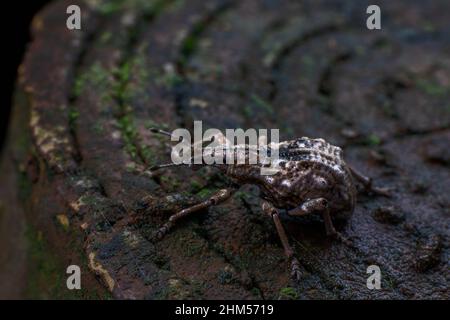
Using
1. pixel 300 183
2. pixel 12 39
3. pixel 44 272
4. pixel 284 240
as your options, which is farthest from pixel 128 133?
pixel 12 39

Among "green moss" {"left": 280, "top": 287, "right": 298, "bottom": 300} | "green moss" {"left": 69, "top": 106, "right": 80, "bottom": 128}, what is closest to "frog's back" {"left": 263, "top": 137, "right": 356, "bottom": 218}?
"green moss" {"left": 280, "top": 287, "right": 298, "bottom": 300}

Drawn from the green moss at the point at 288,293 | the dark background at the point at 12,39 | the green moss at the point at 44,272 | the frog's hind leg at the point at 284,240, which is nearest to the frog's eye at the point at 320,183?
the frog's hind leg at the point at 284,240

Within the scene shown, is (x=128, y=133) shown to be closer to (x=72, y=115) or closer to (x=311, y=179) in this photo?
(x=72, y=115)

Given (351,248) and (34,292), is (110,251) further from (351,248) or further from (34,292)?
(351,248)

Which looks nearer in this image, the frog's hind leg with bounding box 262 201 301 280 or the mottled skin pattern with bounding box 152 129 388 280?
the frog's hind leg with bounding box 262 201 301 280

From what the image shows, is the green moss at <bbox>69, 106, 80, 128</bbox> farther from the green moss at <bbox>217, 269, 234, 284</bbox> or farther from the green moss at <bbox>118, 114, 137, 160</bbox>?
the green moss at <bbox>217, 269, 234, 284</bbox>

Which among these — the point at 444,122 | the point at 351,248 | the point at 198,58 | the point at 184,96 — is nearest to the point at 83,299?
the point at 351,248

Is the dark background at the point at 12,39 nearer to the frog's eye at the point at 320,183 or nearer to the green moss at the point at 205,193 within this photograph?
the green moss at the point at 205,193
